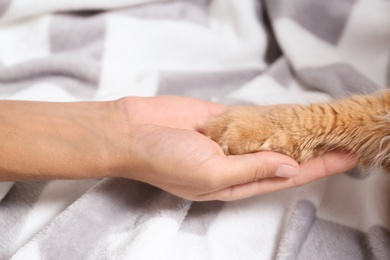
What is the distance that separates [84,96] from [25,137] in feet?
0.93

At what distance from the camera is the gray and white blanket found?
35.6 inches

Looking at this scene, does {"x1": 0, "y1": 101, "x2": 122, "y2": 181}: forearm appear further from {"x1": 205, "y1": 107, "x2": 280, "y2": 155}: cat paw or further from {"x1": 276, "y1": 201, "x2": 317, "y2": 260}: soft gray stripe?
{"x1": 276, "y1": 201, "x2": 317, "y2": 260}: soft gray stripe

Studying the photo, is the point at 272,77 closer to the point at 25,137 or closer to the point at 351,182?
the point at 351,182

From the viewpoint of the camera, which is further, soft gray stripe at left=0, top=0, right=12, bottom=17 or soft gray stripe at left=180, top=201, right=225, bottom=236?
soft gray stripe at left=0, top=0, right=12, bottom=17

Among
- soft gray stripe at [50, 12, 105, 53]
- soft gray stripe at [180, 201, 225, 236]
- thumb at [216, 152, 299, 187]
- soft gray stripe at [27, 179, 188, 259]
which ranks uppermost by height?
soft gray stripe at [50, 12, 105, 53]

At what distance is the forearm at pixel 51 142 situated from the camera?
2.98ft

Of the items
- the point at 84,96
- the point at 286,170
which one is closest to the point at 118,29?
the point at 84,96

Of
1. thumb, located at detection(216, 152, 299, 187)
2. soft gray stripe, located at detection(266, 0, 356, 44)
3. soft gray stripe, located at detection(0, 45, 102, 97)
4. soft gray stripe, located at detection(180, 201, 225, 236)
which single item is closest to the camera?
thumb, located at detection(216, 152, 299, 187)

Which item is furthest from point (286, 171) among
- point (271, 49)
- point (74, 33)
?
point (74, 33)

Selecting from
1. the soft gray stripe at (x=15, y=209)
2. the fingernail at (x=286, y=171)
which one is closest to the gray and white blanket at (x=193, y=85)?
the soft gray stripe at (x=15, y=209)

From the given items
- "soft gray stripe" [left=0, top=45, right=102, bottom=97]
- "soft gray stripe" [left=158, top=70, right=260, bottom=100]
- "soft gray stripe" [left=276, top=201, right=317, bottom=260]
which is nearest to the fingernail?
"soft gray stripe" [left=276, top=201, right=317, bottom=260]

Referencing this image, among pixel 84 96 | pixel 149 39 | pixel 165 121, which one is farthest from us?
pixel 149 39

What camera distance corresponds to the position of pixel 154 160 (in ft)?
2.85

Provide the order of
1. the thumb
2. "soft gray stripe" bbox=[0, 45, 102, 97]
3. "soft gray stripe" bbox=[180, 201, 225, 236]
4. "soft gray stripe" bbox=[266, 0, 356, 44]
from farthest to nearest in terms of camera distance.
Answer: "soft gray stripe" bbox=[266, 0, 356, 44] < "soft gray stripe" bbox=[0, 45, 102, 97] < "soft gray stripe" bbox=[180, 201, 225, 236] < the thumb
